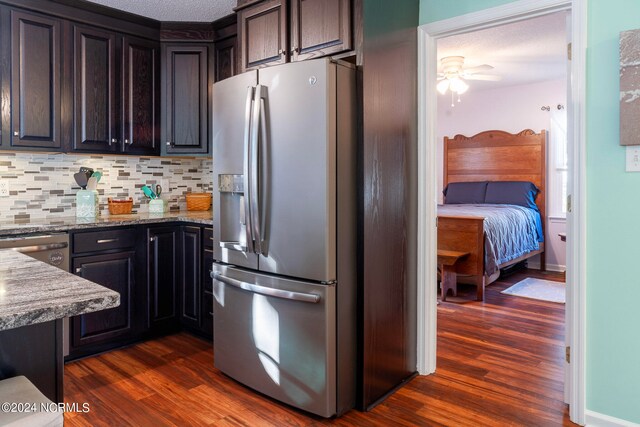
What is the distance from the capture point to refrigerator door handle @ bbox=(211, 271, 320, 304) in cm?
215

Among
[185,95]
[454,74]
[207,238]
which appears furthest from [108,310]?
[454,74]

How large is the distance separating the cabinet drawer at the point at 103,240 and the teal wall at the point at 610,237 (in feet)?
9.02

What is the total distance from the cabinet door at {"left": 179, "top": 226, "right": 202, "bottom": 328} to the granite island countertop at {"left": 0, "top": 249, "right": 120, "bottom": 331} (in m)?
1.93

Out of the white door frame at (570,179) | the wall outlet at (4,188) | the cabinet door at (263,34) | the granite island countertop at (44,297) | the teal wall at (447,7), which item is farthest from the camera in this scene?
the wall outlet at (4,188)

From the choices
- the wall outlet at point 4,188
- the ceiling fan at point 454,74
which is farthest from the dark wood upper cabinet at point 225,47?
the ceiling fan at point 454,74

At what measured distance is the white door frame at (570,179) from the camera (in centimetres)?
212

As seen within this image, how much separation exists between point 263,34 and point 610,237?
2.12 meters

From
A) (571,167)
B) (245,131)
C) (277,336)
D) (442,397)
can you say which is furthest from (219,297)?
(571,167)

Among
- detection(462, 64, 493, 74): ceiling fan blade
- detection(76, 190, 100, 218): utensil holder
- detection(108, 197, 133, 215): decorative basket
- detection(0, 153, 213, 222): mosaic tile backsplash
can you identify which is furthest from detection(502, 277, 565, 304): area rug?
detection(76, 190, 100, 218): utensil holder

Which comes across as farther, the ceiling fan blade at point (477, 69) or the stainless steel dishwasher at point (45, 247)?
the ceiling fan blade at point (477, 69)

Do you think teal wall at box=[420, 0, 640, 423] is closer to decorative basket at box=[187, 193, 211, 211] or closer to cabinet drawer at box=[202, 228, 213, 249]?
cabinet drawer at box=[202, 228, 213, 249]

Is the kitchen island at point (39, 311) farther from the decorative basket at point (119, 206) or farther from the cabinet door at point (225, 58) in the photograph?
the cabinet door at point (225, 58)

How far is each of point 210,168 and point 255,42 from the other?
164cm

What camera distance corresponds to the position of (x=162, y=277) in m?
3.29
